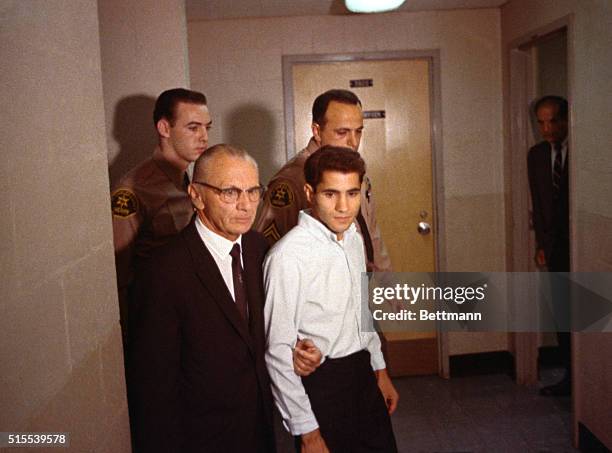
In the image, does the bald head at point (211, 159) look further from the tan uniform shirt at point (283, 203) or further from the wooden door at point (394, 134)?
the wooden door at point (394, 134)

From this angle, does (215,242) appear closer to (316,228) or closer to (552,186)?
(316,228)

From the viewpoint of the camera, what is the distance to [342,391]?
1.74 meters

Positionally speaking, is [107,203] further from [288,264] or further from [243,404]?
[243,404]

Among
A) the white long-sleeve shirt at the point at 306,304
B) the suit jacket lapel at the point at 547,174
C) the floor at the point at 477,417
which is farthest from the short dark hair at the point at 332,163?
the suit jacket lapel at the point at 547,174

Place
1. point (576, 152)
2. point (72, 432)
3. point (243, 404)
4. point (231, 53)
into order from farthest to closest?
point (231, 53) < point (576, 152) < point (243, 404) < point (72, 432)

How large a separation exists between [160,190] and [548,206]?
2235 millimetres

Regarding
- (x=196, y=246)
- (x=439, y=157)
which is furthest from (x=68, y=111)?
(x=439, y=157)

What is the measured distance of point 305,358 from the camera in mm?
1648

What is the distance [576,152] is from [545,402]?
154cm

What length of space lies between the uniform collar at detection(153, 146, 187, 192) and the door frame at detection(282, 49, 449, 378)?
5.18 feet

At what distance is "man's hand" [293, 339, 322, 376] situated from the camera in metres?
1.65

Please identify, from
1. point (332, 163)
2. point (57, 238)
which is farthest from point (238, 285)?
point (57, 238)

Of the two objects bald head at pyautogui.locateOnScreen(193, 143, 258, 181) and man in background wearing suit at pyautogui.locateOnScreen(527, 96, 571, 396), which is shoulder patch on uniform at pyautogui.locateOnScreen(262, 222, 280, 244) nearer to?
bald head at pyautogui.locateOnScreen(193, 143, 258, 181)

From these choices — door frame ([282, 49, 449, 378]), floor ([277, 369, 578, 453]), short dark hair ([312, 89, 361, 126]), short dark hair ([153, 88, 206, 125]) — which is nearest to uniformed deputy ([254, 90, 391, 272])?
short dark hair ([312, 89, 361, 126])
